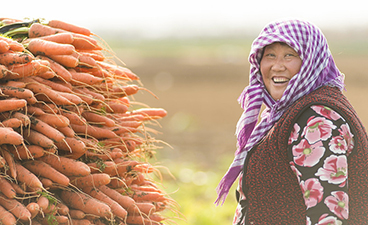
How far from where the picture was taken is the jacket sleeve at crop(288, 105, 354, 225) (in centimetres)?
161

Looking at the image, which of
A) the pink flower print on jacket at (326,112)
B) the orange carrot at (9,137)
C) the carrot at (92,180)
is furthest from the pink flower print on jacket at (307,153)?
the orange carrot at (9,137)

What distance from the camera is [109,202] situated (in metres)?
2.19

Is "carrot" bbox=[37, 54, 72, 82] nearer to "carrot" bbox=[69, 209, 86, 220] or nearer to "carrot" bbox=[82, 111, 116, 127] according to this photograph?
"carrot" bbox=[82, 111, 116, 127]

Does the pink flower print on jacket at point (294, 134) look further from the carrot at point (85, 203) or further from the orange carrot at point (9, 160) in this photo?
the orange carrot at point (9, 160)

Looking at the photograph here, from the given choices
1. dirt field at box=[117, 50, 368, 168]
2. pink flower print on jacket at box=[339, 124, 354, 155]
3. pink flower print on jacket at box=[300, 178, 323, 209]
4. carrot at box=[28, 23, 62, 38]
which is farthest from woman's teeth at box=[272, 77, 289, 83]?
dirt field at box=[117, 50, 368, 168]

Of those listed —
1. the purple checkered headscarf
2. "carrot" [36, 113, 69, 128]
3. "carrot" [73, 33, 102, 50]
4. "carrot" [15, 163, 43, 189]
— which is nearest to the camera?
the purple checkered headscarf

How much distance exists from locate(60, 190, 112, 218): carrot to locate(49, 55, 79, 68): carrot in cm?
66

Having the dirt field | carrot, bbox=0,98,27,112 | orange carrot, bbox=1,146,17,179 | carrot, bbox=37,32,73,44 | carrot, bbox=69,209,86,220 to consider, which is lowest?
the dirt field

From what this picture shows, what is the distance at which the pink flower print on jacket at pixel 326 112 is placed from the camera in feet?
5.34

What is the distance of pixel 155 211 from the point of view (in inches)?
100

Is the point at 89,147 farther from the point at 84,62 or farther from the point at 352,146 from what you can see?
the point at 352,146

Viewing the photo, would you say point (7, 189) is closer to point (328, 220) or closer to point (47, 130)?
point (47, 130)

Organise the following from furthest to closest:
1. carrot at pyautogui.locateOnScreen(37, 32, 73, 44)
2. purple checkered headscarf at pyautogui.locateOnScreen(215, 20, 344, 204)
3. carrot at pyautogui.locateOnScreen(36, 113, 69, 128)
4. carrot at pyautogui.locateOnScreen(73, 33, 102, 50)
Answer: carrot at pyautogui.locateOnScreen(73, 33, 102, 50)
carrot at pyautogui.locateOnScreen(37, 32, 73, 44)
carrot at pyautogui.locateOnScreen(36, 113, 69, 128)
purple checkered headscarf at pyautogui.locateOnScreen(215, 20, 344, 204)

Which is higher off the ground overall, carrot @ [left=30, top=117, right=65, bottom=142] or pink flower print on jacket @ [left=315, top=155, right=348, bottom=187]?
pink flower print on jacket @ [left=315, top=155, right=348, bottom=187]
